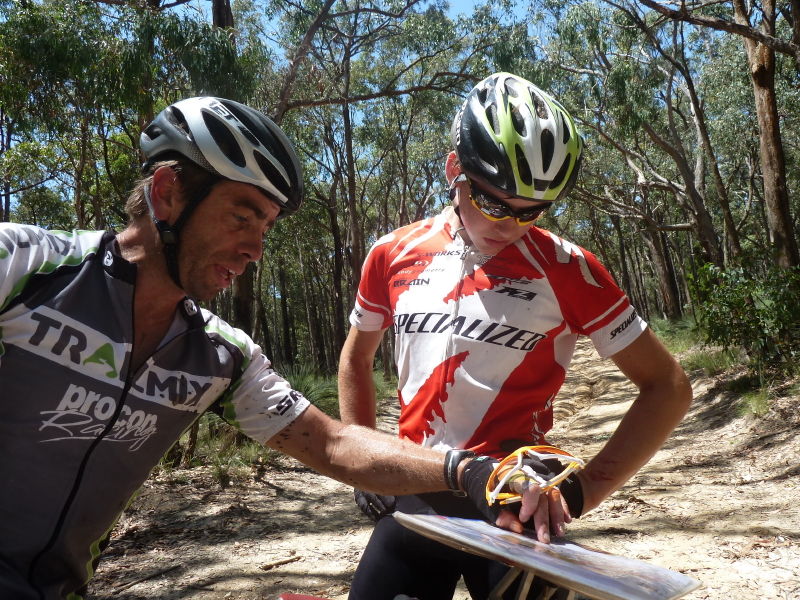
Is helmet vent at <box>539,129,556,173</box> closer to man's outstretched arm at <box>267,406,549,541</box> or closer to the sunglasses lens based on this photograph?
the sunglasses lens

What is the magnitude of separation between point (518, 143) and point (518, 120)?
15cm

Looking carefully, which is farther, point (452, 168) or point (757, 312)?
point (757, 312)

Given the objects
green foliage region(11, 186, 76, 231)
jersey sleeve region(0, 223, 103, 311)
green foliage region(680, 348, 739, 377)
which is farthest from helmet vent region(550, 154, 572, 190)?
green foliage region(11, 186, 76, 231)

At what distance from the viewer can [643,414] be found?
1.81m

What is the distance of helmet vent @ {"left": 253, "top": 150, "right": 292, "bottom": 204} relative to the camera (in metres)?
1.93

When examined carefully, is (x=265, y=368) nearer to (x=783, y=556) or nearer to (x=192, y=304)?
(x=192, y=304)

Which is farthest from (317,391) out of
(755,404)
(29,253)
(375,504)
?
(29,253)

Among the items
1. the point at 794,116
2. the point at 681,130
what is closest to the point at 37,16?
the point at 794,116

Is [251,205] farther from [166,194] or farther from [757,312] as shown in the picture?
[757,312]

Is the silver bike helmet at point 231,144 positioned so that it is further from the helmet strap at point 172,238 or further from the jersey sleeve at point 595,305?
the jersey sleeve at point 595,305

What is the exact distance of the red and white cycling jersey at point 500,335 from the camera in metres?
1.85

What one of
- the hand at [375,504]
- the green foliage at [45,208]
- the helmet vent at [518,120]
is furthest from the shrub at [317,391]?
the green foliage at [45,208]

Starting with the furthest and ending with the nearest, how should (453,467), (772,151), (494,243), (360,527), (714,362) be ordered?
(714,362), (772,151), (360,527), (494,243), (453,467)

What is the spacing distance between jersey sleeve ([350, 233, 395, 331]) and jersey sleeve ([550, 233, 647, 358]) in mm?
617
